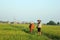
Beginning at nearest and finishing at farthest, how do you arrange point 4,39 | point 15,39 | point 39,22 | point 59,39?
point 4,39
point 15,39
point 59,39
point 39,22

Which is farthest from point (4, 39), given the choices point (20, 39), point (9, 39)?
point (20, 39)

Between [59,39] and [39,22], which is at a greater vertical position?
[39,22]

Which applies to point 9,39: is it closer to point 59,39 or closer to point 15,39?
point 15,39

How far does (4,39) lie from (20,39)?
136 cm

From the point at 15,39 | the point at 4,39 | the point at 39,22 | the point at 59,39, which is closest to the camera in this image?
the point at 4,39

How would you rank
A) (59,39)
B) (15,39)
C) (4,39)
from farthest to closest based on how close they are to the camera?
(59,39) < (15,39) < (4,39)

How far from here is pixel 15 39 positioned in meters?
13.1

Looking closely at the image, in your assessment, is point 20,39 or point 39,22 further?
point 39,22

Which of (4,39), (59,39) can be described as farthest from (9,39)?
(59,39)

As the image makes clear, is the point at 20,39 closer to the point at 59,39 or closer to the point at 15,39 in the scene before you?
the point at 15,39

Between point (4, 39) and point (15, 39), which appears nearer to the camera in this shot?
point (4, 39)

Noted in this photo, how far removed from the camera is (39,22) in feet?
66.6

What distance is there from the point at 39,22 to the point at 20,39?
721 cm

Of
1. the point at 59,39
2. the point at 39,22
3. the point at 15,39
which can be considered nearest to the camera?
the point at 15,39
